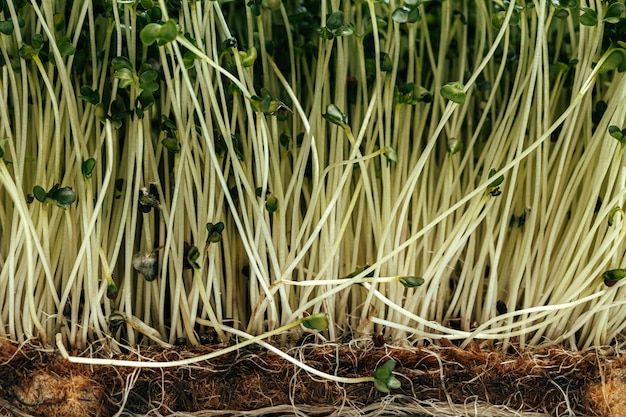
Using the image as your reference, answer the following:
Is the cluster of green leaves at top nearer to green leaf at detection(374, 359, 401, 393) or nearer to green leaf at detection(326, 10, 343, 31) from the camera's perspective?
green leaf at detection(326, 10, 343, 31)

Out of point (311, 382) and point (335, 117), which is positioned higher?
point (335, 117)

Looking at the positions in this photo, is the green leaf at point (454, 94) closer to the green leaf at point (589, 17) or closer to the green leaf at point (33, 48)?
the green leaf at point (589, 17)

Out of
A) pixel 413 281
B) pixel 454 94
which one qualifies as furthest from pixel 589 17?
pixel 413 281

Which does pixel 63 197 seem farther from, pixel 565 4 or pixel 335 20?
pixel 565 4

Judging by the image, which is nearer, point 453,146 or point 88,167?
point 88,167

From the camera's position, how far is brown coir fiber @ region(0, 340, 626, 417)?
97 cm

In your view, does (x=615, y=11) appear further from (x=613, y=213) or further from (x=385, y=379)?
(x=385, y=379)

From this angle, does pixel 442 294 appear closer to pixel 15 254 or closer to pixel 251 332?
pixel 251 332

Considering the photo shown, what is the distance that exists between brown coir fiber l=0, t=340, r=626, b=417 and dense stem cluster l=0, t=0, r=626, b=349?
0.04 m

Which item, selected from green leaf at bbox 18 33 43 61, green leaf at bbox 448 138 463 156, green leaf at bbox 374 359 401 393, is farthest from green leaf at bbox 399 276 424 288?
green leaf at bbox 18 33 43 61

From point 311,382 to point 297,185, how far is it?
1.12 ft

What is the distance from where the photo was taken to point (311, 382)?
1007 mm

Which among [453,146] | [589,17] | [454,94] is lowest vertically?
[453,146]

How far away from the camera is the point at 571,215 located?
1075mm
